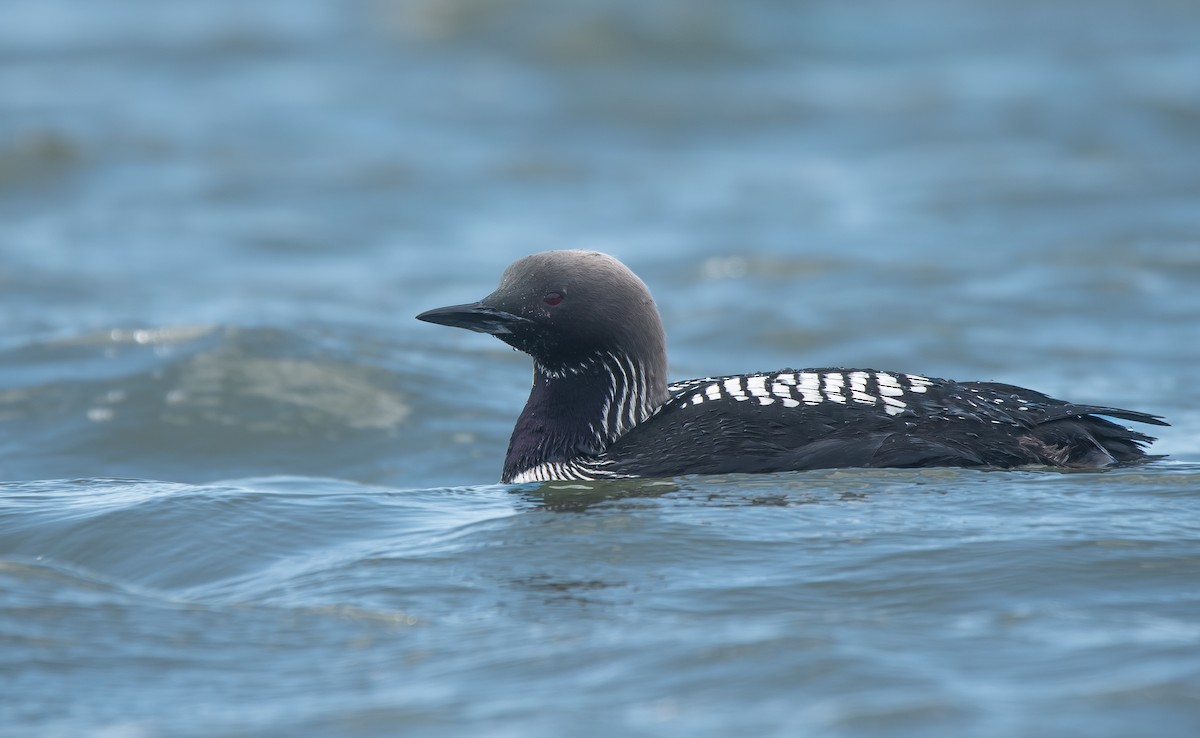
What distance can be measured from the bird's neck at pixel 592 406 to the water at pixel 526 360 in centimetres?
24

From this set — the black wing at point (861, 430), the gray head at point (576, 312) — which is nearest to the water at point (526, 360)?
the black wing at point (861, 430)

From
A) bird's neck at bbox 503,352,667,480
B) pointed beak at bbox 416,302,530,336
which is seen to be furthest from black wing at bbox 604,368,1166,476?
pointed beak at bbox 416,302,530,336

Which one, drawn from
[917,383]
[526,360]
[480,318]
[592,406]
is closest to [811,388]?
[917,383]

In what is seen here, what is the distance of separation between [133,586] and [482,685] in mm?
1335

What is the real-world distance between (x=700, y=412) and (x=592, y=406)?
401 mm

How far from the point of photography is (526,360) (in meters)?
8.99

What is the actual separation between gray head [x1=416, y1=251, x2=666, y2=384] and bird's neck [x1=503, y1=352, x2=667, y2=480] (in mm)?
27

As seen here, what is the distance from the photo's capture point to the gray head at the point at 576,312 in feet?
17.3

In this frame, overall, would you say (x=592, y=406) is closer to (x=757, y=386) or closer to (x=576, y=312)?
(x=576, y=312)

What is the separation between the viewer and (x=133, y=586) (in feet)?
14.2

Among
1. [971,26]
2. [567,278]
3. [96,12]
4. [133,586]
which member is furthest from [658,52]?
[133,586]

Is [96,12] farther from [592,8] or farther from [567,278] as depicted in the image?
[567,278]

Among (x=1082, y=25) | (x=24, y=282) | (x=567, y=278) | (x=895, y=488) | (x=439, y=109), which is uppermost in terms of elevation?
(x=1082, y=25)

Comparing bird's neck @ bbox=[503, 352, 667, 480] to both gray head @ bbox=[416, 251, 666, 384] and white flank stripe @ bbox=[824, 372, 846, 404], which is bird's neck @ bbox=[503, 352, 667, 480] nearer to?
gray head @ bbox=[416, 251, 666, 384]
